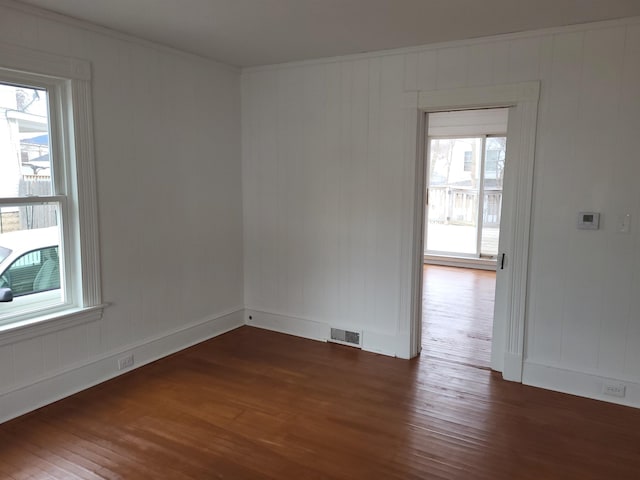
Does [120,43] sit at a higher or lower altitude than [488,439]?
higher

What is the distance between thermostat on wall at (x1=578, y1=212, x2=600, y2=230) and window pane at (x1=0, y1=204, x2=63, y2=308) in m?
3.70

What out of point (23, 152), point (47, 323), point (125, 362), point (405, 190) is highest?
point (23, 152)

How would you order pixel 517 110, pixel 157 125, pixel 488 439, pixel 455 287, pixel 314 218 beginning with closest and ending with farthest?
pixel 488 439 → pixel 517 110 → pixel 157 125 → pixel 314 218 → pixel 455 287

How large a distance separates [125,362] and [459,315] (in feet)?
11.8

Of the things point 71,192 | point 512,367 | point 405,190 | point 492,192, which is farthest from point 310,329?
point 492,192

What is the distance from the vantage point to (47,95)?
315 cm

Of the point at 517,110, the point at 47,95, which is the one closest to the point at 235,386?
the point at 47,95

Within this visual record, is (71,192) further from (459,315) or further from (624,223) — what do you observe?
(459,315)

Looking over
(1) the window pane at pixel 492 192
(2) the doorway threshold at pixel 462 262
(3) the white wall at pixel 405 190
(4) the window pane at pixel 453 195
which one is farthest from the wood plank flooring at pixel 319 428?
(4) the window pane at pixel 453 195

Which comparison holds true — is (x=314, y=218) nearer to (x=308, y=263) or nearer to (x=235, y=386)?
(x=308, y=263)

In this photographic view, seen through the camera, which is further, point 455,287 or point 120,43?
point 455,287

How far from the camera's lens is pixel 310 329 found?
4574 mm

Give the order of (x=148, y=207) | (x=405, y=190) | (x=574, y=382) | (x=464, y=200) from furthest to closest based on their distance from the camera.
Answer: (x=464, y=200)
(x=405, y=190)
(x=148, y=207)
(x=574, y=382)

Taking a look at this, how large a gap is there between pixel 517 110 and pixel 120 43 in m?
3.01
